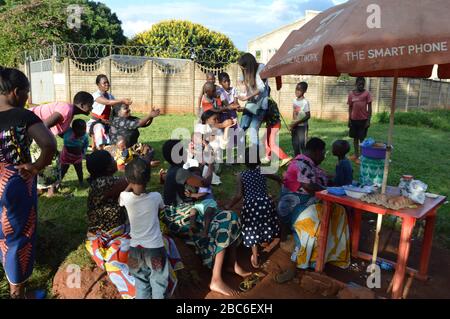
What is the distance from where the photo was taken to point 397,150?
31.8 feet

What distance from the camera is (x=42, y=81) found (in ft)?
63.0

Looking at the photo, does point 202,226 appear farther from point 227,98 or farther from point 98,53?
point 98,53

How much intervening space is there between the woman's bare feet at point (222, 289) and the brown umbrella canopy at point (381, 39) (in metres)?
1.99

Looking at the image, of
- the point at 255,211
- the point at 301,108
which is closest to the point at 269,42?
the point at 301,108

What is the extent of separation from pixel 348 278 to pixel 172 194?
201 cm

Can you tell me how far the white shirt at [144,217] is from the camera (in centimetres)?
300

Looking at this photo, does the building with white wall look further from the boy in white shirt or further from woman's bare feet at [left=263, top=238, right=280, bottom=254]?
the boy in white shirt

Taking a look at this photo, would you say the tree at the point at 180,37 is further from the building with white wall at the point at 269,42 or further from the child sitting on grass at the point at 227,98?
the child sitting on grass at the point at 227,98

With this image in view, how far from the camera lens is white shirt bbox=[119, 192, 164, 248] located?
300 centimetres

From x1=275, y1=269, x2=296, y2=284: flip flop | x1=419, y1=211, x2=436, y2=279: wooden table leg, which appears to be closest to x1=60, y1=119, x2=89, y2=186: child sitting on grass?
x1=275, y1=269, x2=296, y2=284: flip flop

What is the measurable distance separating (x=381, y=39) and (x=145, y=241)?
230 cm


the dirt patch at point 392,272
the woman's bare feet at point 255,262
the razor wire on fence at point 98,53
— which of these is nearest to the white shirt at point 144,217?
the woman's bare feet at point 255,262
